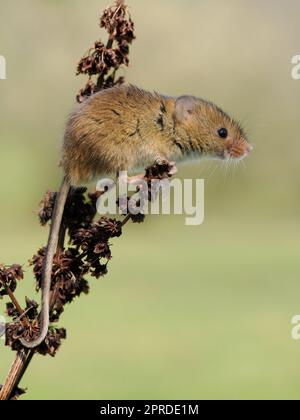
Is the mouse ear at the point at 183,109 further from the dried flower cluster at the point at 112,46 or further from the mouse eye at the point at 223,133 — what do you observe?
the dried flower cluster at the point at 112,46

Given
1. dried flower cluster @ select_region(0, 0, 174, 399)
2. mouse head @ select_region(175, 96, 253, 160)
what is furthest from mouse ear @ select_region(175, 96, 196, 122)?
dried flower cluster @ select_region(0, 0, 174, 399)

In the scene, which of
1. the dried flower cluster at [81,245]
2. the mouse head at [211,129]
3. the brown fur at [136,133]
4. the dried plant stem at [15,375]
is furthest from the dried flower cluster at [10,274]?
the mouse head at [211,129]

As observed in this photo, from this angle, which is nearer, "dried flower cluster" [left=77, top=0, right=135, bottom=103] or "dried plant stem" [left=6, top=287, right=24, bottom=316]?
"dried plant stem" [left=6, top=287, right=24, bottom=316]

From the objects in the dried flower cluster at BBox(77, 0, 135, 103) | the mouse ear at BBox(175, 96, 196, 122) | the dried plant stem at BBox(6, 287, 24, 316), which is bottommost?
the dried plant stem at BBox(6, 287, 24, 316)

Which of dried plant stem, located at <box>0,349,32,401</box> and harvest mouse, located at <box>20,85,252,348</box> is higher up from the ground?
harvest mouse, located at <box>20,85,252,348</box>

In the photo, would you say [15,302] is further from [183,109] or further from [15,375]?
[183,109]

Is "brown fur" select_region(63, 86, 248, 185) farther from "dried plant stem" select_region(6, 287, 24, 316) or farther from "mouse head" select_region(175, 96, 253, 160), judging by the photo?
"dried plant stem" select_region(6, 287, 24, 316)

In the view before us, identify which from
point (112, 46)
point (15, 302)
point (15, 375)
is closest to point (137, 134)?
point (112, 46)
